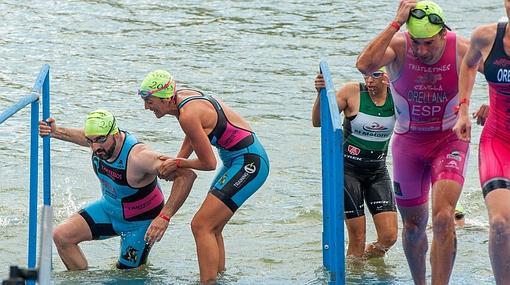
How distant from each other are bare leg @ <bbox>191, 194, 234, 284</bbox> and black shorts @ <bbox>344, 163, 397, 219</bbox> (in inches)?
53.3

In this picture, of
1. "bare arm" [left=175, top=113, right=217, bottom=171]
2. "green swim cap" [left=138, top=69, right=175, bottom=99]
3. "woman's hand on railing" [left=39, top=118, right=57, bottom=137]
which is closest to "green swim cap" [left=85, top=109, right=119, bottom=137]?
"woman's hand on railing" [left=39, top=118, right=57, bottom=137]

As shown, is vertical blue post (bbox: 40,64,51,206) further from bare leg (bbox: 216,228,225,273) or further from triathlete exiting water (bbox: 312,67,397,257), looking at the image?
triathlete exiting water (bbox: 312,67,397,257)

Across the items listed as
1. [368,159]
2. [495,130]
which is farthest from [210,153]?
[495,130]

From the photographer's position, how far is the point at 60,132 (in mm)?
9844

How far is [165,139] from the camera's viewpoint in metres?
16.4

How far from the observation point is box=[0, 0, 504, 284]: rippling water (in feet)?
36.0

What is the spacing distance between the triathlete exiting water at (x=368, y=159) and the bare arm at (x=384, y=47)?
1.71 m

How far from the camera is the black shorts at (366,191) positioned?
34.0 feet

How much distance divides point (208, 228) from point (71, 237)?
129cm

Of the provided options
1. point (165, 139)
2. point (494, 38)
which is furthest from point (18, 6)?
point (494, 38)

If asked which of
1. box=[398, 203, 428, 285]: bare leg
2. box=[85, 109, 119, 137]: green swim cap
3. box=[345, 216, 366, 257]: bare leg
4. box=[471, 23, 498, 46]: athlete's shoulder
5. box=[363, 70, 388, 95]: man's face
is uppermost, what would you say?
box=[471, 23, 498, 46]: athlete's shoulder

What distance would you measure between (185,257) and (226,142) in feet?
6.73

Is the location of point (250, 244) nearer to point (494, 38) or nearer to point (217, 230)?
point (217, 230)

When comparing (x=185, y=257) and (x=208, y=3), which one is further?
(x=208, y=3)
